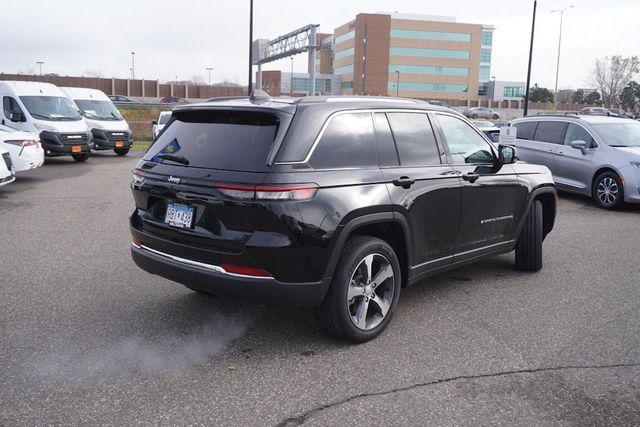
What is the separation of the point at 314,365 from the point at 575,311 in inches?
101

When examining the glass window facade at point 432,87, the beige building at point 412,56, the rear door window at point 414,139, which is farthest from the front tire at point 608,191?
the glass window facade at point 432,87

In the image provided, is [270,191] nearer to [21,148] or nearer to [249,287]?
[249,287]

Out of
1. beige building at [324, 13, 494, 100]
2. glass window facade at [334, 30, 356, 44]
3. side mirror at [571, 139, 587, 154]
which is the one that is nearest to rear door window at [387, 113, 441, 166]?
side mirror at [571, 139, 587, 154]

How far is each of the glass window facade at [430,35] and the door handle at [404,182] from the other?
11097 cm

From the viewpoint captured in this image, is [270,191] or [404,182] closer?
[270,191]

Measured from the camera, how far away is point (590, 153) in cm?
1143

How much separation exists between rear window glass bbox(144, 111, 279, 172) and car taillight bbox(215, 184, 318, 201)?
0.14 meters

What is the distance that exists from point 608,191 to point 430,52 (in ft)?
352

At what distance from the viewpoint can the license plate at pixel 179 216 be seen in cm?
413

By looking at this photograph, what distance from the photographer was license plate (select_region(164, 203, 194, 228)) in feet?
13.5

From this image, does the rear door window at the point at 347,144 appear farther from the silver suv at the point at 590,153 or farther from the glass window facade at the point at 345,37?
the glass window facade at the point at 345,37

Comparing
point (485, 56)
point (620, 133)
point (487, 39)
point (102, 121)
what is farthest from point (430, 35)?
point (620, 133)

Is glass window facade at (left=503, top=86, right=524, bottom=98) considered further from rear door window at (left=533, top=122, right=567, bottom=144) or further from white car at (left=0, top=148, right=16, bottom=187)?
white car at (left=0, top=148, right=16, bottom=187)

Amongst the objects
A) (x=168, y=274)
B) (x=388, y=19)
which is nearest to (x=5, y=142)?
Result: (x=168, y=274)
